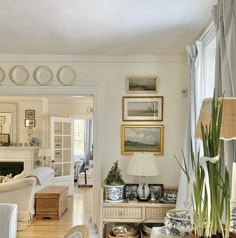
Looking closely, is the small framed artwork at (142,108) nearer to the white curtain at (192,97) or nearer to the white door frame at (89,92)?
the white door frame at (89,92)

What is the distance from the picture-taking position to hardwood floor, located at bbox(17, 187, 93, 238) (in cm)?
519

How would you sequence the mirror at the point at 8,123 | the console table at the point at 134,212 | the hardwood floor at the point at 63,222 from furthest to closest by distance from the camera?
the mirror at the point at 8,123
the hardwood floor at the point at 63,222
the console table at the point at 134,212

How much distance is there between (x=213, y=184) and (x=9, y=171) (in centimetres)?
774

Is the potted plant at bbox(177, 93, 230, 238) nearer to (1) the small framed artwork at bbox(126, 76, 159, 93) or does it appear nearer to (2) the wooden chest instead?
(1) the small framed artwork at bbox(126, 76, 159, 93)

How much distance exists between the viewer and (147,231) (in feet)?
12.5

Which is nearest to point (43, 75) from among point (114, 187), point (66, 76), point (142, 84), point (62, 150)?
point (66, 76)

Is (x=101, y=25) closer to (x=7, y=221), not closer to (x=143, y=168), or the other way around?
(x=143, y=168)

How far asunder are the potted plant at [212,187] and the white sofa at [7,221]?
2.23 metres

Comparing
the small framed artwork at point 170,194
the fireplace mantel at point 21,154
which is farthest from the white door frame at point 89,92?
the fireplace mantel at point 21,154

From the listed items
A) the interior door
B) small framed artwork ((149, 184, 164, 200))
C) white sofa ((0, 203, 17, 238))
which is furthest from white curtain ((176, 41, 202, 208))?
the interior door

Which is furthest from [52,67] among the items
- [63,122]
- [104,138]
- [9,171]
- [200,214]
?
[9,171]

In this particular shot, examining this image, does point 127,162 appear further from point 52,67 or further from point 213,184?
point 213,184

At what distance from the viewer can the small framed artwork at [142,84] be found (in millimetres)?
4293

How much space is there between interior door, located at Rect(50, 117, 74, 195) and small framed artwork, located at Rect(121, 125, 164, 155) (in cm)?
419
